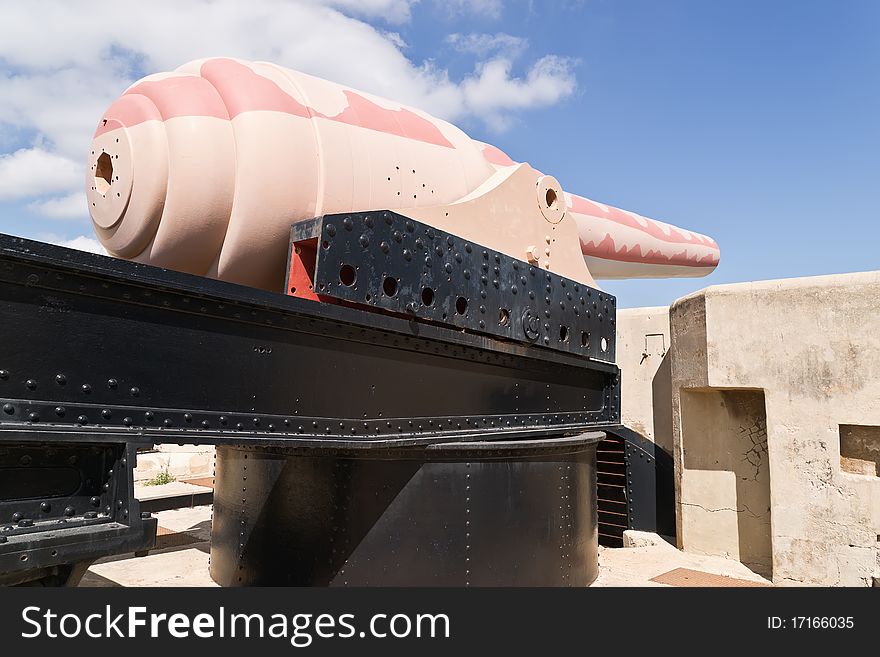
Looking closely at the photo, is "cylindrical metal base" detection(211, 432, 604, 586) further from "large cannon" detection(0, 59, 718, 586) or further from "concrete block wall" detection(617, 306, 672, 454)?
"concrete block wall" detection(617, 306, 672, 454)

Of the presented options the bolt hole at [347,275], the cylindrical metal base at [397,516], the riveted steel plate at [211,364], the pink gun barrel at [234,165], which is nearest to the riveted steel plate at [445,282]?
the bolt hole at [347,275]

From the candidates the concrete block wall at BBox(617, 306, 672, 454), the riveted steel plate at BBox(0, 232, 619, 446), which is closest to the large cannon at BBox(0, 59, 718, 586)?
the riveted steel plate at BBox(0, 232, 619, 446)

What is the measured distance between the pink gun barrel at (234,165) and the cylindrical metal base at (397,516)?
4.48ft

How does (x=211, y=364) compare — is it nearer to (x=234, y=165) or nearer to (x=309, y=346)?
(x=309, y=346)

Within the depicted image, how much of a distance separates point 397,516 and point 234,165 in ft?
7.47

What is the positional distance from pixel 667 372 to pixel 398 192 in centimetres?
566

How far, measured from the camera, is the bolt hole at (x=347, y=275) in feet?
11.5

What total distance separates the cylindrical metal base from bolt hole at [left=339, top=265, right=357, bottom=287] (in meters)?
1.12

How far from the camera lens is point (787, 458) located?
652 cm

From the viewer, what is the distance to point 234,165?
3354 mm

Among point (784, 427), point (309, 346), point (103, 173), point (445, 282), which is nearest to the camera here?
point (309, 346)

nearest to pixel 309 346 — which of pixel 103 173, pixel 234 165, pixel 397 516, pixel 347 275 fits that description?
pixel 347 275

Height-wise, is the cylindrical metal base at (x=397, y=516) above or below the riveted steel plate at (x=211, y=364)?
below

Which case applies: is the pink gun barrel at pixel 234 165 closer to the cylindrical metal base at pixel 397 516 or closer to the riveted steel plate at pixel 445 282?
the riveted steel plate at pixel 445 282
